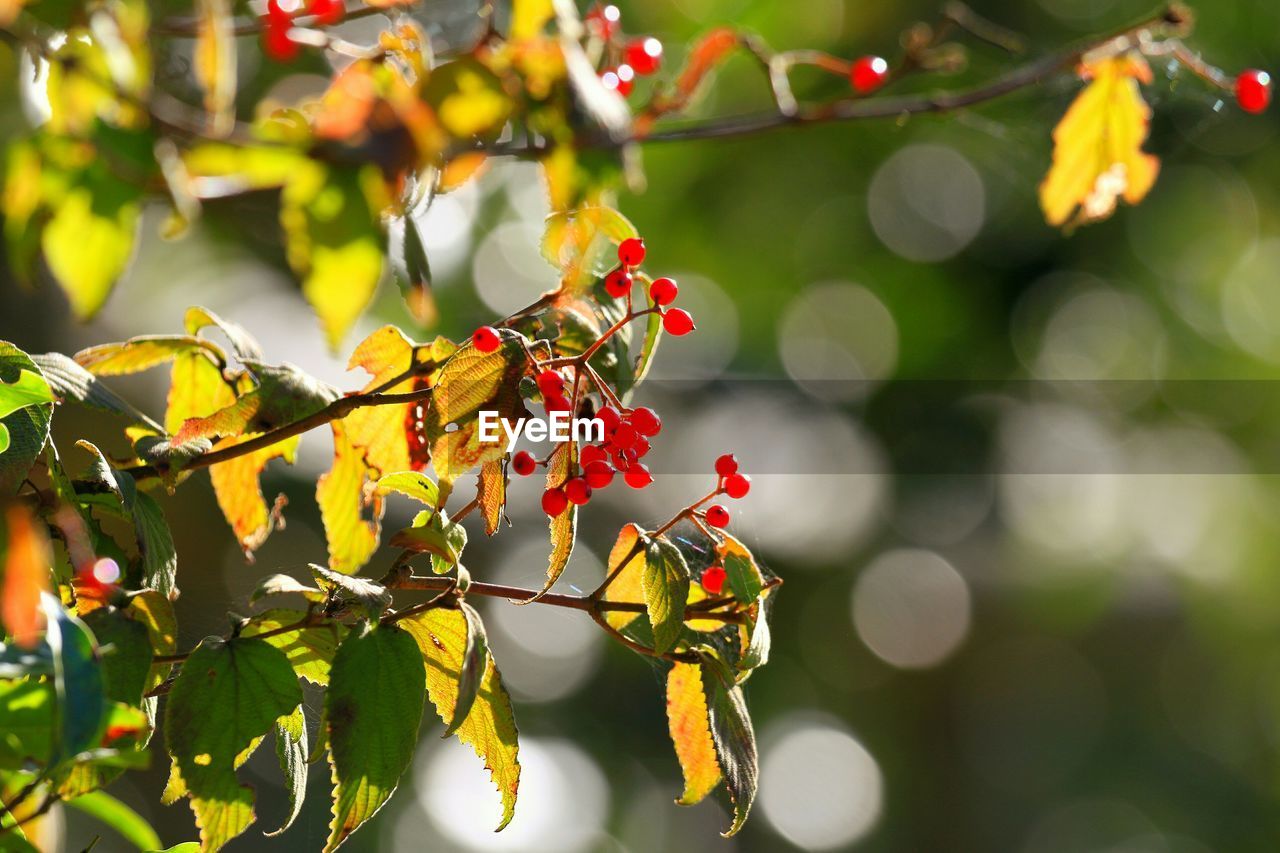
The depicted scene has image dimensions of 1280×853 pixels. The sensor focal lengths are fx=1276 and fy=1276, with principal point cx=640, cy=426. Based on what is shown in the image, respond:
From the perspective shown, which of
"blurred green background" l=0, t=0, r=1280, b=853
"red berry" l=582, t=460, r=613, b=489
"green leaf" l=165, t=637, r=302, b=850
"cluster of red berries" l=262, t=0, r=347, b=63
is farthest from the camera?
"blurred green background" l=0, t=0, r=1280, b=853

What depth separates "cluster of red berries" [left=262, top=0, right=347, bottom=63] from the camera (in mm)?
886

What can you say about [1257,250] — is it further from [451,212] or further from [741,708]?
[741,708]

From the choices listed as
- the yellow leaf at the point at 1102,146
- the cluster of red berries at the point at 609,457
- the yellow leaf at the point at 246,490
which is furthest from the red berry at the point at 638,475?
the yellow leaf at the point at 1102,146

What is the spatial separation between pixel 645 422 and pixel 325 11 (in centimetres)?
52

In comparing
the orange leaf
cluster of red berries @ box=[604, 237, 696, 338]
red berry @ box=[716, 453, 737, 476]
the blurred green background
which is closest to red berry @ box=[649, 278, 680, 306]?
cluster of red berries @ box=[604, 237, 696, 338]

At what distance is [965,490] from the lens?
202 inches

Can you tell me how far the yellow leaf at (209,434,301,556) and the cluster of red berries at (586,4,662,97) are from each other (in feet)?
1.21

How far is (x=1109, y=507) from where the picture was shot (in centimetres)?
524

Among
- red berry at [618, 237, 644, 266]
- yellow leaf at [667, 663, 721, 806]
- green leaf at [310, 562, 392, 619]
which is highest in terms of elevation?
red berry at [618, 237, 644, 266]

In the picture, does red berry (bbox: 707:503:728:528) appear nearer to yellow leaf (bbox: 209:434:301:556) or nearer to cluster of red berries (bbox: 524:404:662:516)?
cluster of red berries (bbox: 524:404:662:516)

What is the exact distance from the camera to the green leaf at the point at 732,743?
61 centimetres

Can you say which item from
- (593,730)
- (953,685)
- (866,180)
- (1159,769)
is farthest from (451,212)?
(1159,769)

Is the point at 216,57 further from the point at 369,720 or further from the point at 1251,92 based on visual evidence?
the point at 1251,92

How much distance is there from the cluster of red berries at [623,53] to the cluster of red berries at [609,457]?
37 centimetres
